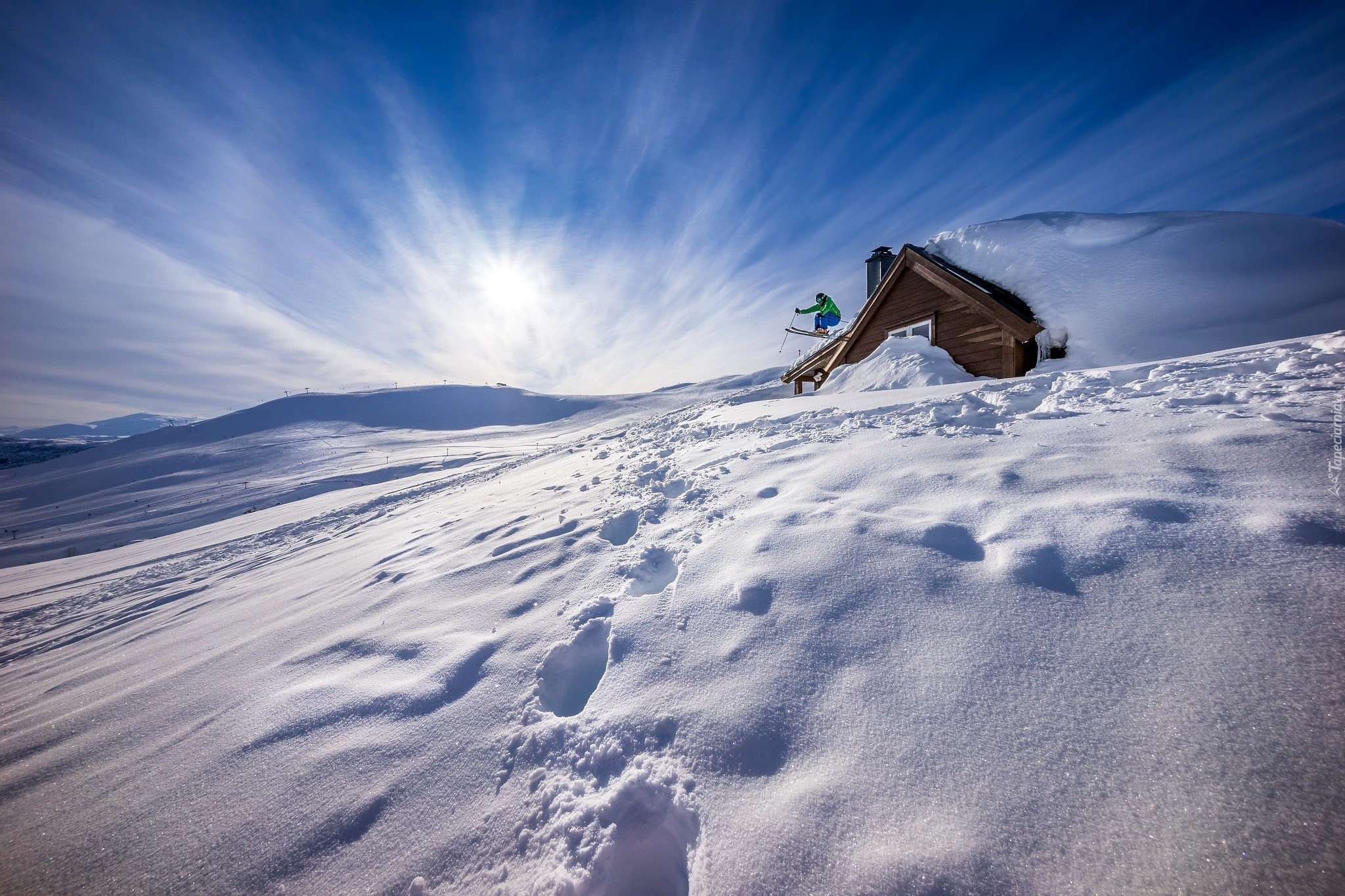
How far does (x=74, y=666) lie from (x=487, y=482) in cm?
513

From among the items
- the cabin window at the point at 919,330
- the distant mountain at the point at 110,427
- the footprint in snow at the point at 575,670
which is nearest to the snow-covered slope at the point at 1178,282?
the cabin window at the point at 919,330

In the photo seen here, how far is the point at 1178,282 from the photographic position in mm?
6137

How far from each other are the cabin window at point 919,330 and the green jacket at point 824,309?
4686mm

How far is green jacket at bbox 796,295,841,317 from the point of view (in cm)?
1494

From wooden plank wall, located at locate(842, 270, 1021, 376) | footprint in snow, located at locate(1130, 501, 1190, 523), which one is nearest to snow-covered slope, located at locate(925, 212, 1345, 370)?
wooden plank wall, located at locate(842, 270, 1021, 376)

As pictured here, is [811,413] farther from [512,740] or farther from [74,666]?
[74,666]

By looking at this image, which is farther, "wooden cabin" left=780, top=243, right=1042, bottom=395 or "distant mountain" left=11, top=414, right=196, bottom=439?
"distant mountain" left=11, top=414, right=196, bottom=439

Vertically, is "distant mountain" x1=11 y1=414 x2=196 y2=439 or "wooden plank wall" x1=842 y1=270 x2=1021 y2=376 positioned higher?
"distant mountain" x1=11 y1=414 x2=196 y2=439

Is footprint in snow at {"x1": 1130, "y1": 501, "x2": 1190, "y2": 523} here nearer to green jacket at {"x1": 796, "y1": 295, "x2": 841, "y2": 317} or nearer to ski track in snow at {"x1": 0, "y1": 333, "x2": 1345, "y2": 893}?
ski track in snow at {"x1": 0, "y1": 333, "x2": 1345, "y2": 893}

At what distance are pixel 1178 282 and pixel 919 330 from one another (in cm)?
414

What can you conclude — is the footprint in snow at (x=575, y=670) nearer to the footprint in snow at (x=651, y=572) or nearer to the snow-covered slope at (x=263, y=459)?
the footprint in snow at (x=651, y=572)

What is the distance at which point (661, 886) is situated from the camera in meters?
1.29

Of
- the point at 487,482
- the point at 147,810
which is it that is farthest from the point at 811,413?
the point at 487,482

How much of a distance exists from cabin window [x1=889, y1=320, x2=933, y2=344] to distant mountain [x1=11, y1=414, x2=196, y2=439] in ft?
779
